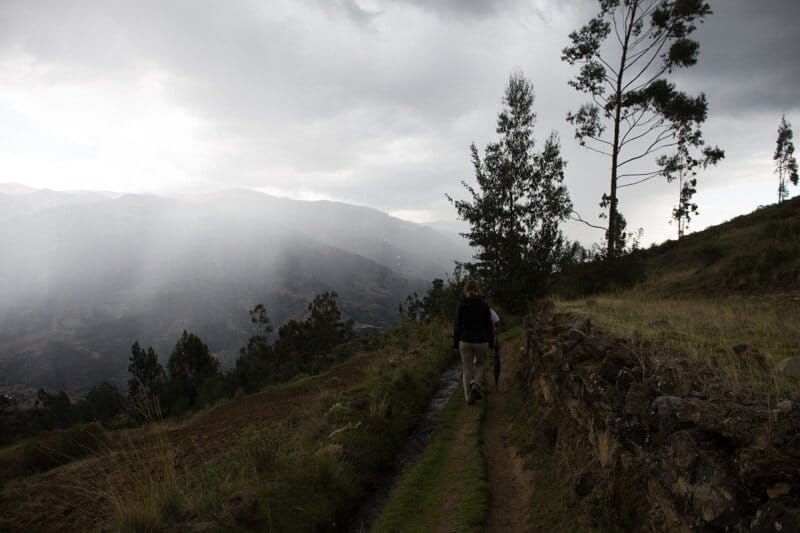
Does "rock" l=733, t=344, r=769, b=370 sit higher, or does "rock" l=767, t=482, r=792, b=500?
"rock" l=733, t=344, r=769, b=370

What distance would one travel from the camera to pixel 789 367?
13.6 feet

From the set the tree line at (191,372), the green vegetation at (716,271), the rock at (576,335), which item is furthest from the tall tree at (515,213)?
the tree line at (191,372)

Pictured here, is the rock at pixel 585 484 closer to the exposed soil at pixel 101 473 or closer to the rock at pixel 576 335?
the rock at pixel 576 335

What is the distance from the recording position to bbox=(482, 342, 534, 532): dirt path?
18.7ft

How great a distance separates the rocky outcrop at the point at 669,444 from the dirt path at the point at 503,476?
80cm

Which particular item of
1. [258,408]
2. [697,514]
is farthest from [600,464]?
[258,408]

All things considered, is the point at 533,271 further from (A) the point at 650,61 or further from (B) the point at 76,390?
(B) the point at 76,390

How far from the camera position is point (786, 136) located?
67750mm

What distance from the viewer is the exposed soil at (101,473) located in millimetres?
6938

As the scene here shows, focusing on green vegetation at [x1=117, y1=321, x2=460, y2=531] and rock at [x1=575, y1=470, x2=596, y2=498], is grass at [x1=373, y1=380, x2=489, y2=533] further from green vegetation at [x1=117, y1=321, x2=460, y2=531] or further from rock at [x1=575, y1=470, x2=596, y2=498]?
rock at [x1=575, y1=470, x2=596, y2=498]

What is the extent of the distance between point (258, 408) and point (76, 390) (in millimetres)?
217881

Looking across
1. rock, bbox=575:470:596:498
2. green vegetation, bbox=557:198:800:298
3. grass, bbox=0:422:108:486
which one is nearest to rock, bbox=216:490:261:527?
rock, bbox=575:470:596:498

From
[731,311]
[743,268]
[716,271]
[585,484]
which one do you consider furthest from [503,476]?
[716,271]

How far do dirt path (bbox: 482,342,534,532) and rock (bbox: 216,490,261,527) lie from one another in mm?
3107
